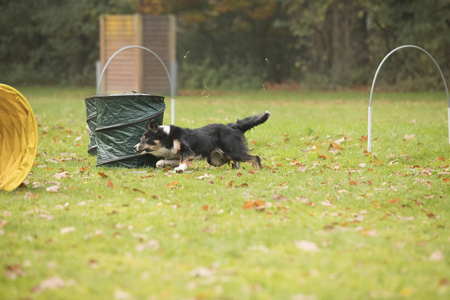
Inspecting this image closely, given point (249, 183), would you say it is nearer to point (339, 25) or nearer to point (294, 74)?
point (339, 25)

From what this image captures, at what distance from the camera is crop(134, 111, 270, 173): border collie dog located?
23.9ft

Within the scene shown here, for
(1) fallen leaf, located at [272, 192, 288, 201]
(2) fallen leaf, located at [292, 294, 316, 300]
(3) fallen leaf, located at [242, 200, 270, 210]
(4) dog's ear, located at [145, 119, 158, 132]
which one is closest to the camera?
(2) fallen leaf, located at [292, 294, 316, 300]

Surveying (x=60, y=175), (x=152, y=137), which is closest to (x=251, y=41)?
(x=152, y=137)

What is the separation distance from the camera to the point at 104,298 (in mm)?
3141

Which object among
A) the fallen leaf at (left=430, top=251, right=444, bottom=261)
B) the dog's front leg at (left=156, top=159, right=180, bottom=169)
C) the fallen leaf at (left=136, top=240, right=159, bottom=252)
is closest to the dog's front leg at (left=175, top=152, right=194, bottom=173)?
the dog's front leg at (left=156, top=159, right=180, bottom=169)

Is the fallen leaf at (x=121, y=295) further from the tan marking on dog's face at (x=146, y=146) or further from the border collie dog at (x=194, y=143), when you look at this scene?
the tan marking on dog's face at (x=146, y=146)

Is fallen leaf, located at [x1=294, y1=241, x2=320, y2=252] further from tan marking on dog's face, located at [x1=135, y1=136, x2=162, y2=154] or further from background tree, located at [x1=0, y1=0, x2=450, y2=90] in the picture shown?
background tree, located at [x1=0, y1=0, x2=450, y2=90]

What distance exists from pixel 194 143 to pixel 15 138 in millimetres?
2334

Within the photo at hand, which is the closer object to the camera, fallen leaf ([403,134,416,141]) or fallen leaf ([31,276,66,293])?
fallen leaf ([31,276,66,293])

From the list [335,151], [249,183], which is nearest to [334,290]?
[249,183]

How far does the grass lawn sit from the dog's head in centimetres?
34

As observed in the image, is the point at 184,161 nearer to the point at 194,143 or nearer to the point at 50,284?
the point at 194,143

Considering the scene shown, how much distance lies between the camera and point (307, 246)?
405cm

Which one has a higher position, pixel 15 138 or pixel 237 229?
pixel 15 138
